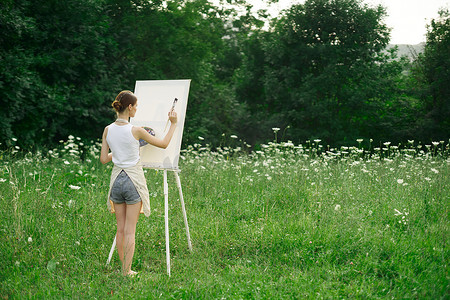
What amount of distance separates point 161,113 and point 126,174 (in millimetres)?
Answer: 1049

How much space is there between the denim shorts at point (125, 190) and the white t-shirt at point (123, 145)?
0.12 meters

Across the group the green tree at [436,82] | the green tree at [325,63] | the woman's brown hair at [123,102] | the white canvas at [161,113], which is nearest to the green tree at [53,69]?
the white canvas at [161,113]

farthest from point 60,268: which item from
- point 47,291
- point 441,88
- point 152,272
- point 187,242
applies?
point 441,88

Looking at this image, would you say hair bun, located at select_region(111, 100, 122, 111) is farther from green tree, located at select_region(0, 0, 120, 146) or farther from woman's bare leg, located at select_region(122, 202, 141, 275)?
green tree, located at select_region(0, 0, 120, 146)

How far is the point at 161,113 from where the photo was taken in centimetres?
480

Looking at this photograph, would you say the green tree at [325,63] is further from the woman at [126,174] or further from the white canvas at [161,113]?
the woman at [126,174]

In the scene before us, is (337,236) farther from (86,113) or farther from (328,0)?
(328,0)

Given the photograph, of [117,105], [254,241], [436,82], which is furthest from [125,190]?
[436,82]

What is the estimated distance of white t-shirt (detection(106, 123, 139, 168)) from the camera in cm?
403

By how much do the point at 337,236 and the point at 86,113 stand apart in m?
10.3

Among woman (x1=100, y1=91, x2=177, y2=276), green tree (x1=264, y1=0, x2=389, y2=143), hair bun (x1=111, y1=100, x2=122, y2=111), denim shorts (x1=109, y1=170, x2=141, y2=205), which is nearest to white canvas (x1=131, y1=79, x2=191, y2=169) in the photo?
woman (x1=100, y1=91, x2=177, y2=276)

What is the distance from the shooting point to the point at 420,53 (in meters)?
17.6

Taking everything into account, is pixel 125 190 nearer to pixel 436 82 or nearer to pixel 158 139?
pixel 158 139

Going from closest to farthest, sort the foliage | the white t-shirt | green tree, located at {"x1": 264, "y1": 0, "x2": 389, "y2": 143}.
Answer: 1. the white t-shirt
2. the foliage
3. green tree, located at {"x1": 264, "y1": 0, "x2": 389, "y2": 143}
